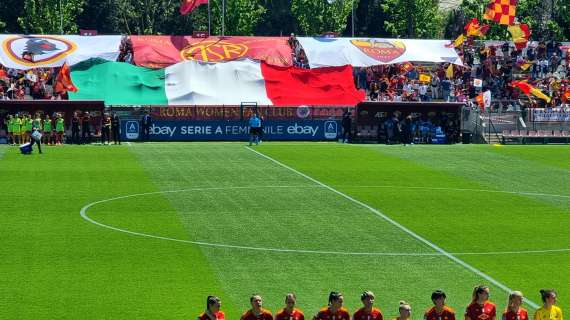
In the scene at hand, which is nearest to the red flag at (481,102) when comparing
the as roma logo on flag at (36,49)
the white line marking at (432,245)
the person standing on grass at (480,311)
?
the white line marking at (432,245)

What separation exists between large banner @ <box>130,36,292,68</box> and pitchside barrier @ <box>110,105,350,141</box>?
21.8ft

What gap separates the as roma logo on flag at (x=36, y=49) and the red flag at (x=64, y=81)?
509cm

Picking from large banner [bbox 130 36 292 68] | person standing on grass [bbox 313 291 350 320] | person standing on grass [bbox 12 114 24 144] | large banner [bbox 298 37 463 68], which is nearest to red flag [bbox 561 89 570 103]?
large banner [bbox 298 37 463 68]

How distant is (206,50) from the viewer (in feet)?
248

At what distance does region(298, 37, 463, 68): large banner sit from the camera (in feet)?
250

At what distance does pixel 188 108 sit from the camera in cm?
6819

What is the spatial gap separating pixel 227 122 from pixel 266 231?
1313 inches

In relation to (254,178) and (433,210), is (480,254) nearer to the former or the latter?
(433,210)

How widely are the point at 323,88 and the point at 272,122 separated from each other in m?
6.24

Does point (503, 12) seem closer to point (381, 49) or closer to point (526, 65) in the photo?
point (526, 65)

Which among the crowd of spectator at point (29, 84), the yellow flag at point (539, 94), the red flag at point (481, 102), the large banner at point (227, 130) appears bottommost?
the large banner at point (227, 130)

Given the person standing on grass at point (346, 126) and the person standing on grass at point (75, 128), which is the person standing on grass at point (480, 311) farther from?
the person standing on grass at point (346, 126)

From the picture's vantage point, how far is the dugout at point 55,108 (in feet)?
205

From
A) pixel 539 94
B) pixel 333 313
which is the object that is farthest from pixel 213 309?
pixel 539 94
